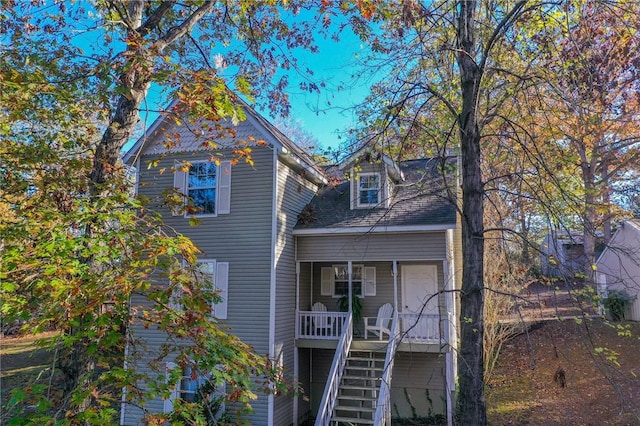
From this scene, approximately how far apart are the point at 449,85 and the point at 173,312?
17.7 ft

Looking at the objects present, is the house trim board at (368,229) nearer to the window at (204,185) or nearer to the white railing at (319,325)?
the white railing at (319,325)

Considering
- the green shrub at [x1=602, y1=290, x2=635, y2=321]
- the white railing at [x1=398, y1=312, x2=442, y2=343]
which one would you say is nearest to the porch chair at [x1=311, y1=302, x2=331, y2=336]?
the white railing at [x1=398, y1=312, x2=442, y2=343]

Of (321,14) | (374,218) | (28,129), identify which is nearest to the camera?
(28,129)

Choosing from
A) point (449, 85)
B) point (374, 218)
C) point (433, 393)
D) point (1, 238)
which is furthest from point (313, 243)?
point (1, 238)

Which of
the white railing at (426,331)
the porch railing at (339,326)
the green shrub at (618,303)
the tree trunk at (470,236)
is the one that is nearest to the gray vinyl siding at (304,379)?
the porch railing at (339,326)

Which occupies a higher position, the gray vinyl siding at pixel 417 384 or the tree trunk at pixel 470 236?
the tree trunk at pixel 470 236

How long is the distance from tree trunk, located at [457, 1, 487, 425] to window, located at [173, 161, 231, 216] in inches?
294

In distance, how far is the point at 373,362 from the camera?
10.9 metres

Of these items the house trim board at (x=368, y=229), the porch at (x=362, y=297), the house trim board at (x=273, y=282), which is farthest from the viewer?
the porch at (x=362, y=297)

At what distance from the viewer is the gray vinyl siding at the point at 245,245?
10.7m

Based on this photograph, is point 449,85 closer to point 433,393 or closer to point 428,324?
point 428,324

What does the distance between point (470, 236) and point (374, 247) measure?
6.42 meters

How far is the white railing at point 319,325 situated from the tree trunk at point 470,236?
21.1 feet

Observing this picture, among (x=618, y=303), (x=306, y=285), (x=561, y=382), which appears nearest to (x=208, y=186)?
(x=306, y=285)
